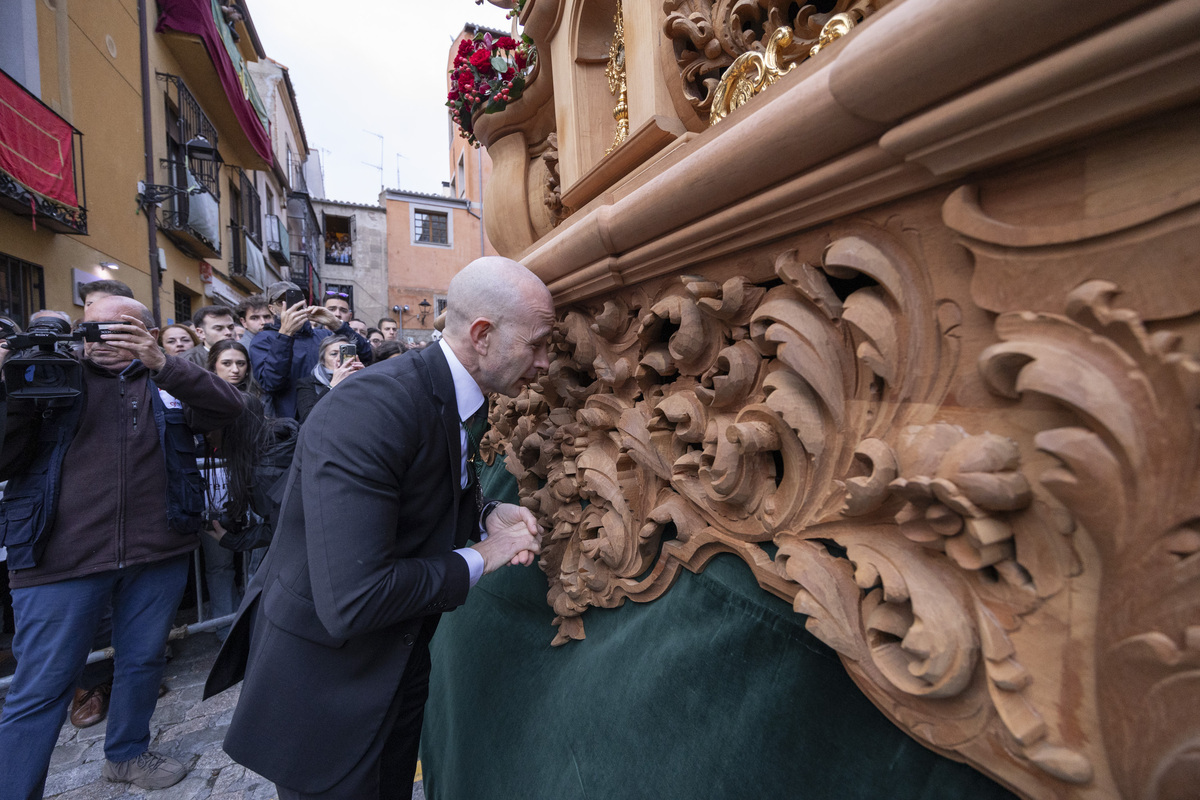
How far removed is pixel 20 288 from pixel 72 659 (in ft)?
15.1

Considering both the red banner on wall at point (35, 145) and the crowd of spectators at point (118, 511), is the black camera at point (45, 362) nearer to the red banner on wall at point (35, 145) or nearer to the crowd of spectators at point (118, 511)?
the crowd of spectators at point (118, 511)

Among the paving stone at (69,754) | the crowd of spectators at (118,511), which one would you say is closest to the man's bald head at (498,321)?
the crowd of spectators at (118,511)

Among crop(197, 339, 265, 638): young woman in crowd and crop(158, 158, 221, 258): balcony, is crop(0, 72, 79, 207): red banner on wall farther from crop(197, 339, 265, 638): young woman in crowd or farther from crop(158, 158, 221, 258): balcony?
crop(197, 339, 265, 638): young woman in crowd

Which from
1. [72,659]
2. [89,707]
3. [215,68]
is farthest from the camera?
[215,68]

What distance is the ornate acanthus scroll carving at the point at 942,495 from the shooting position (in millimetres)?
420

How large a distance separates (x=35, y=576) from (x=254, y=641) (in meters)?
1.07

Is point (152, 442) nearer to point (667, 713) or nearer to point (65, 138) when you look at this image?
point (667, 713)

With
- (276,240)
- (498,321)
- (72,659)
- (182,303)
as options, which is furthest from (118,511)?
(276,240)

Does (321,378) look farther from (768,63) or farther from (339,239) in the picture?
(339,239)

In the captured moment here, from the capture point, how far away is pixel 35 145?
439cm

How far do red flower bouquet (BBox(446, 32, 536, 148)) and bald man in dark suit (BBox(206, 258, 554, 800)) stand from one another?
3.12ft

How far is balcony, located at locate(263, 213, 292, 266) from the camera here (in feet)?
50.2

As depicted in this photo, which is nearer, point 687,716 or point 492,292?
point 687,716

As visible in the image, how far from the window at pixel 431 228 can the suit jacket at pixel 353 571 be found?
80.7ft
